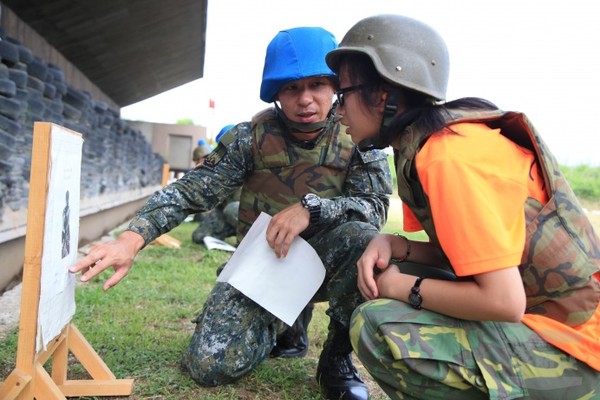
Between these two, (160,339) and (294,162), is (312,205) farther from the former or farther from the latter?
(160,339)

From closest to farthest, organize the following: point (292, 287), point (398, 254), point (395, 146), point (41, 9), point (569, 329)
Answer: point (569, 329)
point (395, 146)
point (398, 254)
point (292, 287)
point (41, 9)

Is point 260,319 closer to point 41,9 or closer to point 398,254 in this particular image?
point 398,254

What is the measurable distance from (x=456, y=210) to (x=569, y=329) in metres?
0.51

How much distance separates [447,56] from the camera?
1899mm

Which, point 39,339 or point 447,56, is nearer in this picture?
point 39,339

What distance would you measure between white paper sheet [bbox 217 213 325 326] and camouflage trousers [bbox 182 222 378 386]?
10cm

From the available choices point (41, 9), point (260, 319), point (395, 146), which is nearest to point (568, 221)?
point (395, 146)

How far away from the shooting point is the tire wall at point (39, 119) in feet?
12.1

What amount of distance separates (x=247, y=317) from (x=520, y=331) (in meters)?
1.21

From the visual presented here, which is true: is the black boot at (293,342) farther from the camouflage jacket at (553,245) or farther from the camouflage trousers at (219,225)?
the camouflage trousers at (219,225)

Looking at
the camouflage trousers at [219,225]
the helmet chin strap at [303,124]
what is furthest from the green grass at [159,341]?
the camouflage trousers at [219,225]

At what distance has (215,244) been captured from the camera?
6.53m

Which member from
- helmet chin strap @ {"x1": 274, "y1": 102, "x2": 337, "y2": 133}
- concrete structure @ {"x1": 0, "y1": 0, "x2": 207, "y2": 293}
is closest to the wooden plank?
helmet chin strap @ {"x1": 274, "y1": 102, "x2": 337, "y2": 133}

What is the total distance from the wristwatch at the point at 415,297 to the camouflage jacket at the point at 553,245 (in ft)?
0.99
